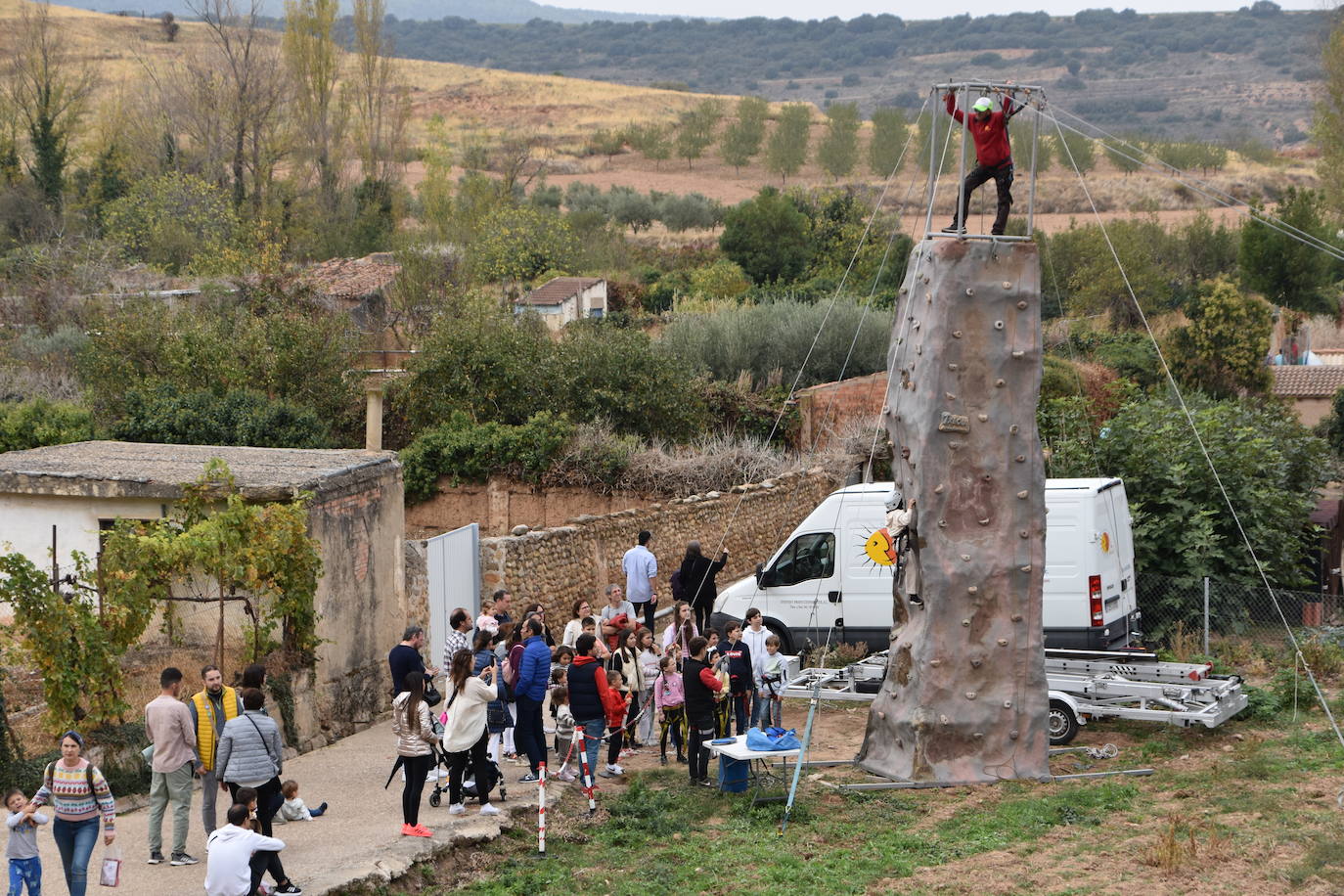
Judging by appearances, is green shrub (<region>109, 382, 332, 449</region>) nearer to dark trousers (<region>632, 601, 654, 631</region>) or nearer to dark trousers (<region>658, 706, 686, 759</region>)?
dark trousers (<region>632, 601, 654, 631</region>)

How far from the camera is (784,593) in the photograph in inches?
677

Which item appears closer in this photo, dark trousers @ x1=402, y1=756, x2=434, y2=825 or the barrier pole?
dark trousers @ x1=402, y1=756, x2=434, y2=825

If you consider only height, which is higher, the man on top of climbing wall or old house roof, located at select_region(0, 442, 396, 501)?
the man on top of climbing wall

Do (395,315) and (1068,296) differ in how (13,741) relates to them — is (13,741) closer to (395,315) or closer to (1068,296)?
(395,315)

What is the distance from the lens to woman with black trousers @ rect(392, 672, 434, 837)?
10.3 m

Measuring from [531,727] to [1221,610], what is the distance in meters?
10.2

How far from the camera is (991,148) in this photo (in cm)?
1173

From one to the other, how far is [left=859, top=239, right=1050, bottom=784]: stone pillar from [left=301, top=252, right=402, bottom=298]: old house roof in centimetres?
2306

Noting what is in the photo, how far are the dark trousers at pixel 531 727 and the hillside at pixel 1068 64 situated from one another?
126 meters

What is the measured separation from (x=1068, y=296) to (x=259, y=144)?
2854 centimetres

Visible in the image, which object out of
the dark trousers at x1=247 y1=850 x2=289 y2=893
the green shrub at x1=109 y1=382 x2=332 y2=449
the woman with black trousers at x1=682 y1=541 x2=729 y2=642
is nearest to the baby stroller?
the dark trousers at x1=247 y1=850 x2=289 y2=893

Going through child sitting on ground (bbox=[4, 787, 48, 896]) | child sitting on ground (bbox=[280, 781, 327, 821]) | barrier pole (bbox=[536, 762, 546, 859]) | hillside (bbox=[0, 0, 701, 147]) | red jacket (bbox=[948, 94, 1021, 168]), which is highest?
hillside (bbox=[0, 0, 701, 147])

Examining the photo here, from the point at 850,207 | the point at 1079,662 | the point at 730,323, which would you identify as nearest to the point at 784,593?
the point at 1079,662

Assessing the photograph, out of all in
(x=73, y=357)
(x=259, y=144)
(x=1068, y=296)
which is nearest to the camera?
(x=73, y=357)
